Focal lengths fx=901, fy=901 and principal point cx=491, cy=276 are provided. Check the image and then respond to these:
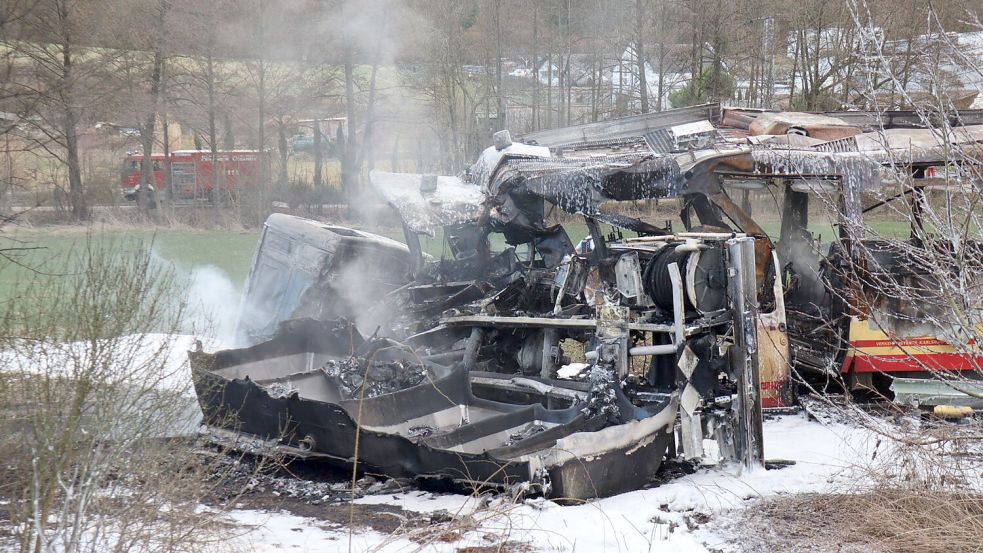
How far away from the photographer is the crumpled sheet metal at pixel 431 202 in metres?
10.2

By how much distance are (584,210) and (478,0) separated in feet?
87.0

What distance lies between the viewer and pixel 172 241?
2667 centimetres

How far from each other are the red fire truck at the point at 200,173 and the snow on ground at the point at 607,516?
87.9 feet

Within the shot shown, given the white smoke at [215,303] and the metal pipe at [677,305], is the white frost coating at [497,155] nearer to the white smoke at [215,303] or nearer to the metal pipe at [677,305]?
the metal pipe at [677,305]

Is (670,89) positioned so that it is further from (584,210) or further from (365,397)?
(365,397)

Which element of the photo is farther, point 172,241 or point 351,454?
point 172,241

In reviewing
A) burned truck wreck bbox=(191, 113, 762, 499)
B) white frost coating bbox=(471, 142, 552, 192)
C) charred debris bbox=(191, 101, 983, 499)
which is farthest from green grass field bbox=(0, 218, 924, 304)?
white frost coating bbox=(471, 142, 552, 192)

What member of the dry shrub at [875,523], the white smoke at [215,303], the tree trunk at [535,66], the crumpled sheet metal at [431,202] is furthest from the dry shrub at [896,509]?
the tree trunk at [535,66]

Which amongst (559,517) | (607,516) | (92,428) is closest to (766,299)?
(607,516)

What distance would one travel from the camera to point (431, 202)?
10.4 m

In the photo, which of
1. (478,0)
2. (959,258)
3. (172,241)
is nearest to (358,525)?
(959,258)

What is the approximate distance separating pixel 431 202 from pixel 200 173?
25.1 m

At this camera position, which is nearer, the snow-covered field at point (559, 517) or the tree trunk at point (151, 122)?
the snow-covered field at point (559, 517)

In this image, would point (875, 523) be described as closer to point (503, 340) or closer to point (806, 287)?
point (503, 340)
